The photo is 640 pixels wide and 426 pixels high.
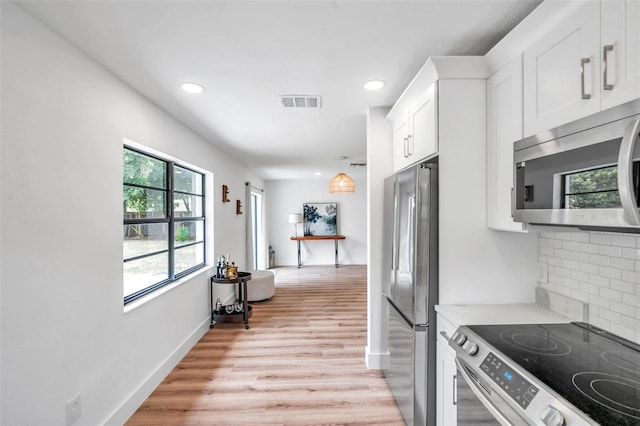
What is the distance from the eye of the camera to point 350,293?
5.40m

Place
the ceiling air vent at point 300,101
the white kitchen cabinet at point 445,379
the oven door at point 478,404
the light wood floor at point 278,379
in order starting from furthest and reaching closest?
the ceiling air vent at point 300,101
the light wood floor at point 278,379
the white kitchen cabinet at point 445,379
the oven door at point 478,404

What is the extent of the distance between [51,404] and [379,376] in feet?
7.36

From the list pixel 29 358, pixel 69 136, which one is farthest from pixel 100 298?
pixel 69 136

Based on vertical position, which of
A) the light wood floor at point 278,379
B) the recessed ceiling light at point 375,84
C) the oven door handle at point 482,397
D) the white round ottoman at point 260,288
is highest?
the recessed ceiling light at point 375,84

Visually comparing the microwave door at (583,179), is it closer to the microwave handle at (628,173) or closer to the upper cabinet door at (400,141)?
the microwave handle at (628,173)

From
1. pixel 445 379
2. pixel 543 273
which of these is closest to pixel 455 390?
pixel 445 379

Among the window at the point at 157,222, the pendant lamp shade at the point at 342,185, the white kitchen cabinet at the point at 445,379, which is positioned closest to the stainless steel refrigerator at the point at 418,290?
the white kitchen cabinet at the point at 445,379

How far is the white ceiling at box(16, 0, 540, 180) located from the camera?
136cm

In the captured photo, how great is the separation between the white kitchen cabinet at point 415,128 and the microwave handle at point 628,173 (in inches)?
36.9

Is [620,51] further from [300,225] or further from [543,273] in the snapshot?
[300,225]

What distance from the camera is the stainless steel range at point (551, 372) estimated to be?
0.87m

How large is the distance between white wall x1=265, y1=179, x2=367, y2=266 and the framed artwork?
130 millimetres

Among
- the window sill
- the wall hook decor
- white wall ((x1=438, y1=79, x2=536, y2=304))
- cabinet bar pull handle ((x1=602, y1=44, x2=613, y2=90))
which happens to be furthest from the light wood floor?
cabinet bar pull handle ((x1=602, y1=44, x2=613, y2=90))

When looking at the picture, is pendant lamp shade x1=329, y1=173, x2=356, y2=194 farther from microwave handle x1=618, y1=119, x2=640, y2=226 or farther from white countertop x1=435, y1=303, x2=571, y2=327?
microwave handle x1=618, y1=119, x2=640, y2=226
